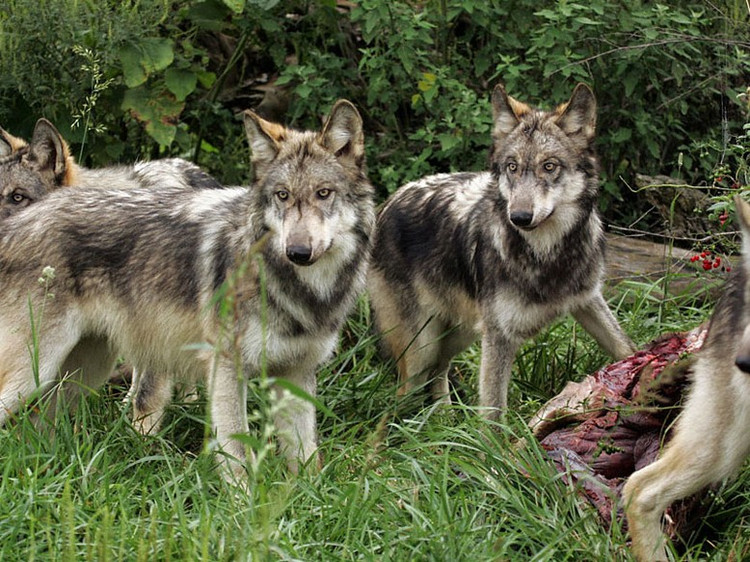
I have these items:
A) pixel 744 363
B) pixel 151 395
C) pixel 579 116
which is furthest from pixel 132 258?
pixel 744 363

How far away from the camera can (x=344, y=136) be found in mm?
5062

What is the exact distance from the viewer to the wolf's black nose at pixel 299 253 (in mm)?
4652

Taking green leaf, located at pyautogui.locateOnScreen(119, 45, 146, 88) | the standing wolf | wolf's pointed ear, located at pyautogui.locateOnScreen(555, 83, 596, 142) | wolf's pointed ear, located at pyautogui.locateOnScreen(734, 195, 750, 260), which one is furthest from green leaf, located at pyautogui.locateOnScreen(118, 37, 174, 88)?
wolf's pointed ear, located at pyautogui.locateOnScreen(734, 195, 750, 260)

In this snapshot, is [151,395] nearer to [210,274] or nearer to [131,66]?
[210,274]

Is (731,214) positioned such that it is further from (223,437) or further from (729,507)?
(223,437)

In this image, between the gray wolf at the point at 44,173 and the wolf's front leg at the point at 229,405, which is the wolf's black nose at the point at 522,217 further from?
the gray wolf at the point at 44,173

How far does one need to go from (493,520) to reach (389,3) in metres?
4.46

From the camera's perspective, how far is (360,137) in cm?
510

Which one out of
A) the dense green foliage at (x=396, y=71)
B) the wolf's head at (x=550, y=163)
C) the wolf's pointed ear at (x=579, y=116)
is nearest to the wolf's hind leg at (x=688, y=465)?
the wolf's head at (x=550, y=163)

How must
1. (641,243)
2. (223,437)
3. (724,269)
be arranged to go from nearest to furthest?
(223,437) < (724,269) < (641,243)

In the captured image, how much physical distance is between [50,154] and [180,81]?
1.35 meters

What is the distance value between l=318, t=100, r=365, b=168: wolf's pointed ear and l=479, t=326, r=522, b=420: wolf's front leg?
1398 mm

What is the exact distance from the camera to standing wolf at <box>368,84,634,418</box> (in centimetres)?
579

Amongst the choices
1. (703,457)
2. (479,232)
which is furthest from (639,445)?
(479,232)
